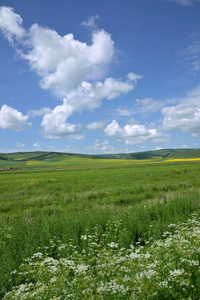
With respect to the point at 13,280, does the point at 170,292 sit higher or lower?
higher

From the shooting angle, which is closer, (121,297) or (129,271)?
(121,297)

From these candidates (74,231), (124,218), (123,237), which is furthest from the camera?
(124,218)

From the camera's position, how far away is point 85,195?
587 inches

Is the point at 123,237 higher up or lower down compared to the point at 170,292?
lower down

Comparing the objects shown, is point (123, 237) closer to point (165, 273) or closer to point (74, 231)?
point (74, 231)

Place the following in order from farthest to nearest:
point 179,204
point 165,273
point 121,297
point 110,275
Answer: point 179,204 → point 110,275 → point 165,273 → point 121,297

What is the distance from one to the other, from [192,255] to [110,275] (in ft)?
5.99

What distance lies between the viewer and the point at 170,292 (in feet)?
9.50

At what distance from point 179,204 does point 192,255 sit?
5.28 metres

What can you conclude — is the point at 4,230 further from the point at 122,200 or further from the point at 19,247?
the point at 122,200

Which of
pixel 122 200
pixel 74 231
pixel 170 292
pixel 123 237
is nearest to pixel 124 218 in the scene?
pixel 123 237

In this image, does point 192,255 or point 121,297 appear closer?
point 121,297

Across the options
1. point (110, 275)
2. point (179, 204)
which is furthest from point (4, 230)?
point (179, 204)

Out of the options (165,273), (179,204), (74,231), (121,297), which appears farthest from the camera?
(179,204)
